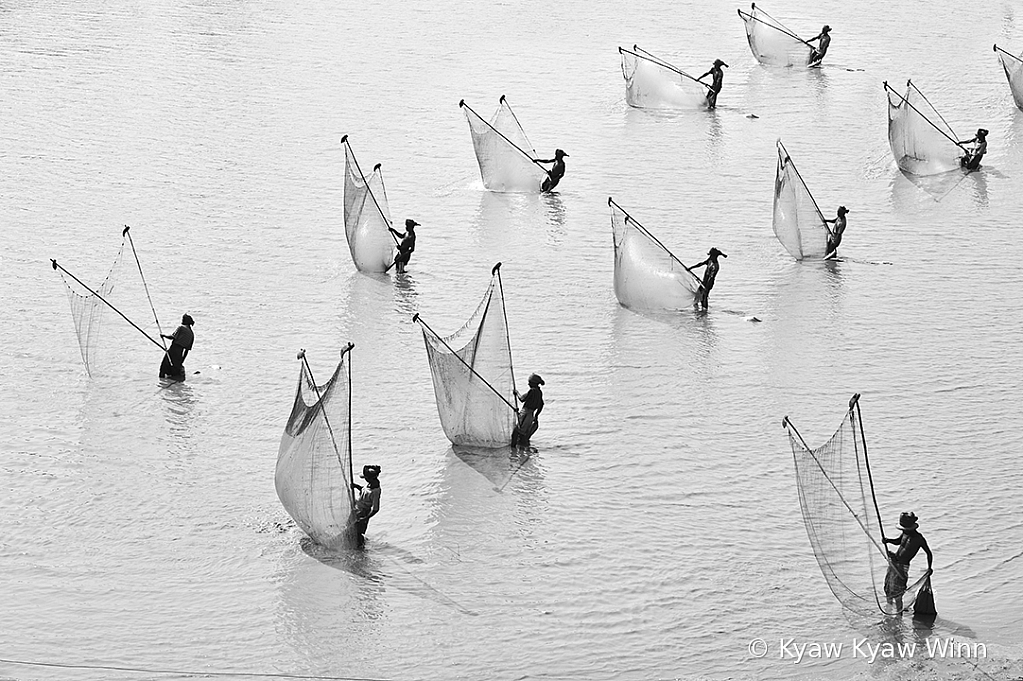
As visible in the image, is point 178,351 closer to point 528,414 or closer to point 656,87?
point 528,414

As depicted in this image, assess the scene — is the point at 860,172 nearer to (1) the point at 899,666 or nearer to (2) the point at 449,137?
(2) the point at 449,137

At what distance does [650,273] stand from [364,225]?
14.9 ft

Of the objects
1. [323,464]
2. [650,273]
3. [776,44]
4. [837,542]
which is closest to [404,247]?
[650,273]

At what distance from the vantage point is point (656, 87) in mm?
30562

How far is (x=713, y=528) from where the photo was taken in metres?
15.4

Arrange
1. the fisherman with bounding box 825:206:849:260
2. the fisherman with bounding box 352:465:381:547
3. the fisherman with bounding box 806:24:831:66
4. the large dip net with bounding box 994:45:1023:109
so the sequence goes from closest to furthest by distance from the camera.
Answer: the fisherman with bounding box 352:465:381:547 → the fisherman with bounding box 825:206:849:260 → the large dip net with bounding box 994:45:1023:109 → the fisherman with bounding box 806:24:831:66

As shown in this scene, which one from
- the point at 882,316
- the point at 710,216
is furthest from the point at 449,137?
the point at 882,316

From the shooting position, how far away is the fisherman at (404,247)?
21.9m

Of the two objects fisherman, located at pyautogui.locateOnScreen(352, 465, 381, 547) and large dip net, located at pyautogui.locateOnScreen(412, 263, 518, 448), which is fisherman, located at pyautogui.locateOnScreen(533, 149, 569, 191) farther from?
fisherman, located at pyautogui.locateOnScreen(352, 465, 381, 547)

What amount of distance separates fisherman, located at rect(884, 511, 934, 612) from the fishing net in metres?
10.8

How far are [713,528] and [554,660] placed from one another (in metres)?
3.05

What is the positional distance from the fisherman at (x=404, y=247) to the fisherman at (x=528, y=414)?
19.1ft

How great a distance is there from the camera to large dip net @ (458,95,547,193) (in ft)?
83.9

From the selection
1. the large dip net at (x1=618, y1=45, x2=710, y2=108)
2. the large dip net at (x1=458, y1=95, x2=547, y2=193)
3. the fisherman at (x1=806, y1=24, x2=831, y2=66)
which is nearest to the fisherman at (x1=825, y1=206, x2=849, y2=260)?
the large dip net at (x1=458, y1=95, x2=547, y2=193)
